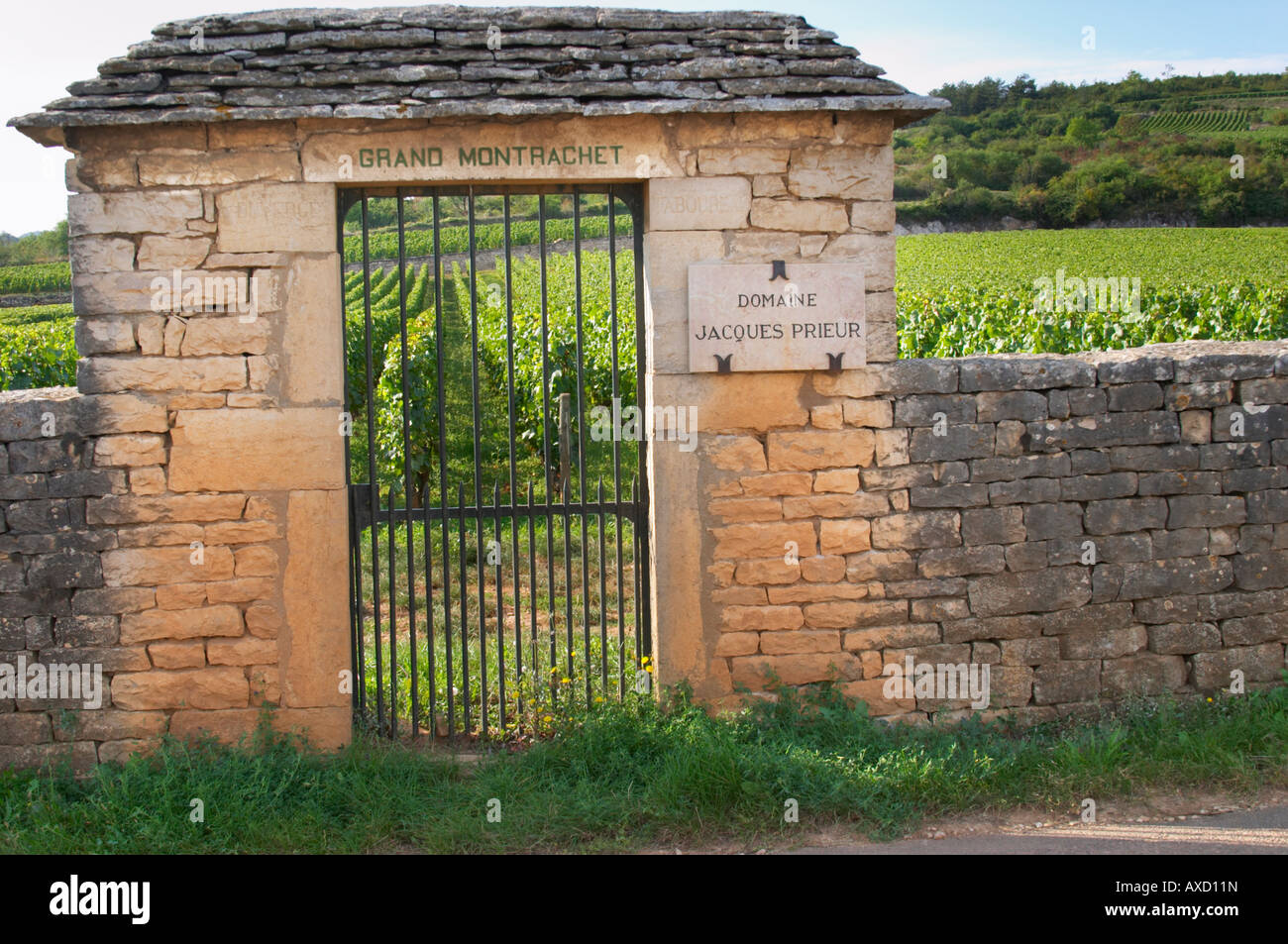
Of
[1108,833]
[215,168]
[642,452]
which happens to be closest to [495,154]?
[215,168]

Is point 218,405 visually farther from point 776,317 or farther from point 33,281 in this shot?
point 33,281

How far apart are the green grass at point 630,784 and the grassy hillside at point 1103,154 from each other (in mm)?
38137

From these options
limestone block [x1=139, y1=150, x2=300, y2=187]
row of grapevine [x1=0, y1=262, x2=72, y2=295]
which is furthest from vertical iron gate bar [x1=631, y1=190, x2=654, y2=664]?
row of grapevine [x1=0, y1=262, x2=72, y2=295]

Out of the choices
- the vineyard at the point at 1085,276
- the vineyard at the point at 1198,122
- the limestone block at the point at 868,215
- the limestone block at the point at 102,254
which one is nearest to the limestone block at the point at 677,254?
the limestone block at the point at 868,215

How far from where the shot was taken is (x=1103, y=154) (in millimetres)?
53812

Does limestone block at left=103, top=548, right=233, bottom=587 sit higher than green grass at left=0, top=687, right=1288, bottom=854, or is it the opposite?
limestone block at left=103, top=548, right=233, bottom=587

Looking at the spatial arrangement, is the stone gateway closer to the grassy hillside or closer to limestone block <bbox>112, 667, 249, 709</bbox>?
limestone block <bbox>112, 667, 249, 709</bbox>

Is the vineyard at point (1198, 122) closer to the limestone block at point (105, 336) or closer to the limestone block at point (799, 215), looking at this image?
the limestone block at point (799, 215)

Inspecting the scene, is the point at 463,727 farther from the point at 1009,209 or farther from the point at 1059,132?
the point at 1059,132

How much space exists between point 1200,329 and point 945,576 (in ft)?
27.3

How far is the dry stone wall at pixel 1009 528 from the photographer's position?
5.27m

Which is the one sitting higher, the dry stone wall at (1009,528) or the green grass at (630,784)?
the dry stone wall at (1009,528)

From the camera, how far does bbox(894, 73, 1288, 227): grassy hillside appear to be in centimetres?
4722

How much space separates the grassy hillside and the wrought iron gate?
106ft
